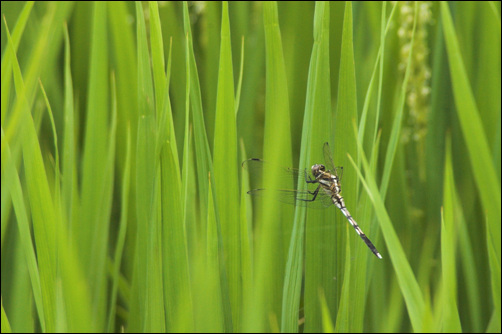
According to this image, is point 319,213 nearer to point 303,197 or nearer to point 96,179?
point 303,197

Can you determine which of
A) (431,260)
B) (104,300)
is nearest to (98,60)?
(104,300)

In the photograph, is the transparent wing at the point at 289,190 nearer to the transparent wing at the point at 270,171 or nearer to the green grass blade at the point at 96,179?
the transparent wing at the point at 270,171

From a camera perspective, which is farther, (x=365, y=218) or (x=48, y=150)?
(x=48, y=150)

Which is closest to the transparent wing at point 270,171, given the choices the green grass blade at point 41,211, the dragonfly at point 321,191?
the dragonfly at point 321,191

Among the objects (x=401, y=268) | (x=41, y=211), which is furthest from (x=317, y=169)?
(x=41, y=211)

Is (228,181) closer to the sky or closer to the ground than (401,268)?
closer to the sky

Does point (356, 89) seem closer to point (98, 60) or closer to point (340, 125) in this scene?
point (340, 125)
